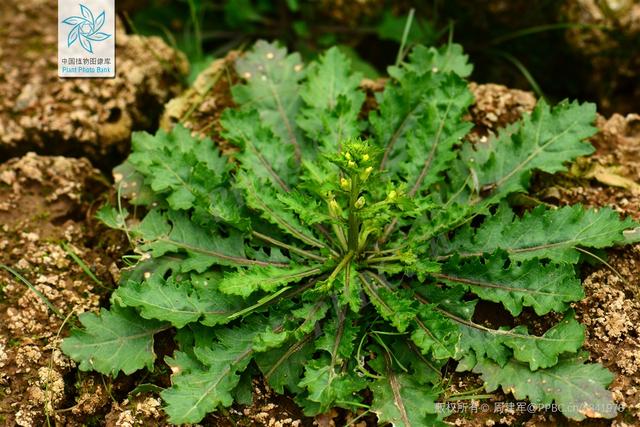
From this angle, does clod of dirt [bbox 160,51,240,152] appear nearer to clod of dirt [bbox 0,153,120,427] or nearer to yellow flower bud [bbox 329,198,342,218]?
clod of dirt [bbox 0,153,120,427]

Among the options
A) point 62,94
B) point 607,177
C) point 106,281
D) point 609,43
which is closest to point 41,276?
point 106,281

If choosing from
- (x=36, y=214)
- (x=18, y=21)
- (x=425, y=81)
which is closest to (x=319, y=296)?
(x=425, y=81)

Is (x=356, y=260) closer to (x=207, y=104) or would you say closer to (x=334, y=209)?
(x=334, y=209)

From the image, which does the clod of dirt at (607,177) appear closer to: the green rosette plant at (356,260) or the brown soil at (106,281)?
the brown soil at (106,281)

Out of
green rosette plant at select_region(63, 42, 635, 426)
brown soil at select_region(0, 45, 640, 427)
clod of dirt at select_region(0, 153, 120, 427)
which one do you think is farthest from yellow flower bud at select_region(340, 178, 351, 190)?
clod of dirt at select_region(0, 153, 120, 427)

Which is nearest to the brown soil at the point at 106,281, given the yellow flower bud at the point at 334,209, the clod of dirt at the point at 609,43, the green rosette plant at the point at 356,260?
the green rosette plant at the point at 356,260

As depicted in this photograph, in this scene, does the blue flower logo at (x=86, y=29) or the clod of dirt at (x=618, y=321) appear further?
the blue flower logo at (x=86, y=29)
